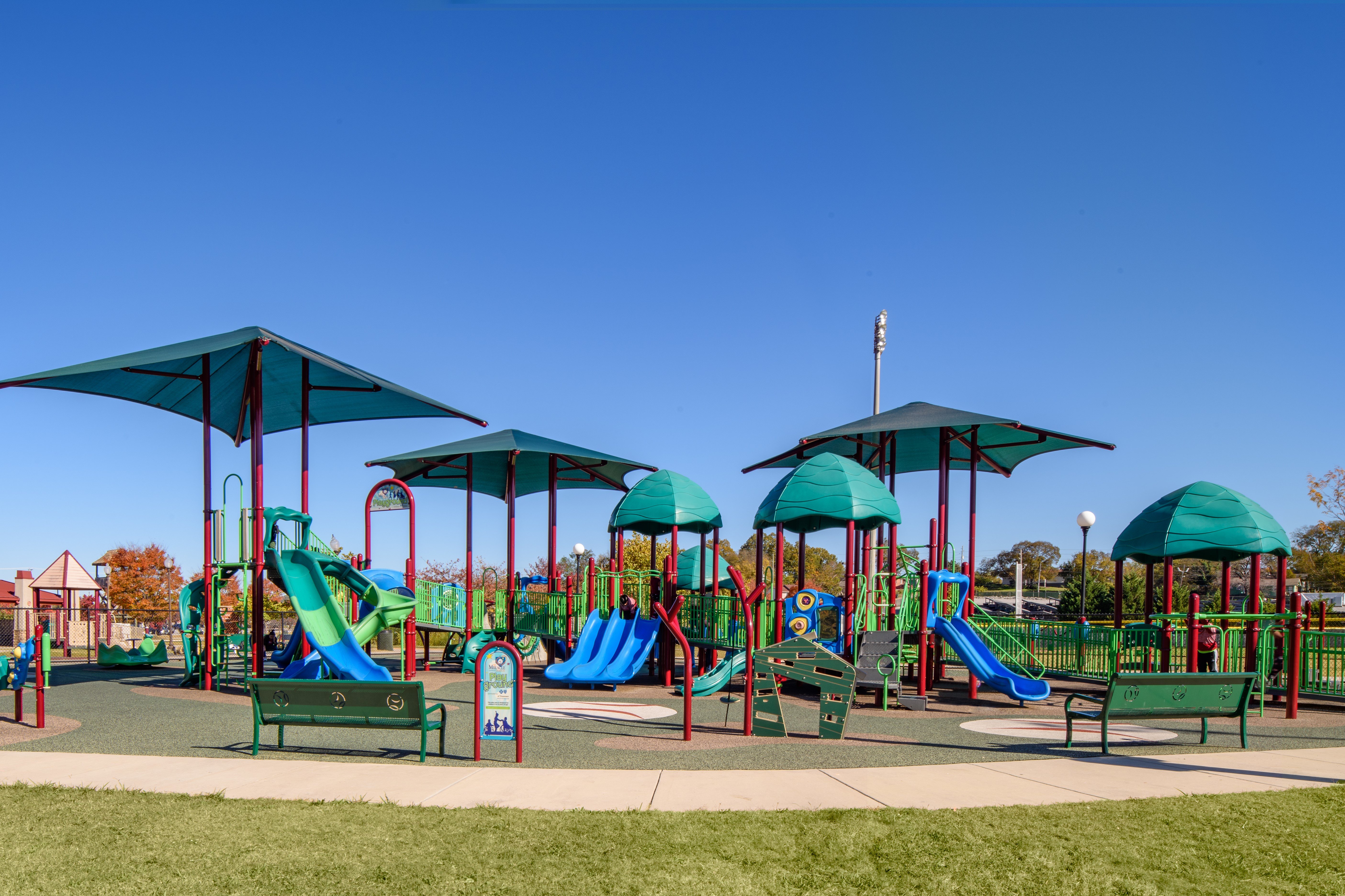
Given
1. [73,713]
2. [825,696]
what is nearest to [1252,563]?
[825,696]

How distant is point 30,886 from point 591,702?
11.2 metres

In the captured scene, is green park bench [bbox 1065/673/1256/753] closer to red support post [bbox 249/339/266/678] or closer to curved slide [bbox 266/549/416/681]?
curved slide [bbox 266/549/416/681]

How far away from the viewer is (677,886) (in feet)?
18.7

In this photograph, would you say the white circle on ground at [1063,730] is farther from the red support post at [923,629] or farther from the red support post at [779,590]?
the red support post at [779,590]

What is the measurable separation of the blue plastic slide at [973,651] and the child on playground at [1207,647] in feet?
11.1

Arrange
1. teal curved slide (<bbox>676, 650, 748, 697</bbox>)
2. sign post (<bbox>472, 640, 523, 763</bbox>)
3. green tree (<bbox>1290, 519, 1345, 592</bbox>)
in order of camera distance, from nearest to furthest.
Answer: sign post (<bbox>472, 640, 523, 763</bbox>) → teal curved slide (<bbox>676, 650, 748, 697</bbox>) → green tree (<bbox>1290, 519, 1345, 592</bbox>)

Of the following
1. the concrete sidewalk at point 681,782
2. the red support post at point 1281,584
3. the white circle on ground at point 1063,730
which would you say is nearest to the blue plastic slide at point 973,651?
the white circle on ground at point 1063,730

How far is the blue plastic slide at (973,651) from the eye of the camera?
15766 mm

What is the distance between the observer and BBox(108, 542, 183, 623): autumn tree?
172ft

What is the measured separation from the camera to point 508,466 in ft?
84.5

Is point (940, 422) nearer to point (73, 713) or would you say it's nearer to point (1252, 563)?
point (1252, 563)

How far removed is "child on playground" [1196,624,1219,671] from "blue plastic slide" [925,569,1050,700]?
3.37 meters

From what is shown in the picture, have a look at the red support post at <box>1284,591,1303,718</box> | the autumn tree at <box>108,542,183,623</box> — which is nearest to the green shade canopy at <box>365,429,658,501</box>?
the red support post at <box>1284,591,1303,718</box>

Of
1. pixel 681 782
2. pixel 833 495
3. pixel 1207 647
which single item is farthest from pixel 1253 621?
pixel 681 782
